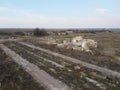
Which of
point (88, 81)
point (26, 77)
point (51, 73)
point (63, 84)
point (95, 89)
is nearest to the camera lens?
point (95, 89)

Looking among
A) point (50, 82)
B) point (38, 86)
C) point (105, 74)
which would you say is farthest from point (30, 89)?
point (105, 74)

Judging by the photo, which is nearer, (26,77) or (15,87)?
(15,87)

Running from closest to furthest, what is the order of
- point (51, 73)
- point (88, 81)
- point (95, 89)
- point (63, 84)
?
1. point (95, 89)
2. point (63, 84)
3. point (88, 81)
4. point (51, 73)

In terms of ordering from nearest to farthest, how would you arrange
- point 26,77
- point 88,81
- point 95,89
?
point 95,89
point 88,81
point 26,77

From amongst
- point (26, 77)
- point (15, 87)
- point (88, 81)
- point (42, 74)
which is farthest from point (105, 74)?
point (15, 87)

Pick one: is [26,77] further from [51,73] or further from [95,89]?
[95,89]

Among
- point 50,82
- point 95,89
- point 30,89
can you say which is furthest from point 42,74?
point 95,89

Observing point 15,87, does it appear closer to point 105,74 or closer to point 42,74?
point 42,74

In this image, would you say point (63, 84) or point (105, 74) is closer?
point (63, 84)
